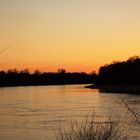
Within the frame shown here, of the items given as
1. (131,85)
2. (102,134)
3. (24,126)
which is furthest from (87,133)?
(131,85)

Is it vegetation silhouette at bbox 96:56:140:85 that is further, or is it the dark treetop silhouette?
vegetation silhouette at bbox 96:56:140:85

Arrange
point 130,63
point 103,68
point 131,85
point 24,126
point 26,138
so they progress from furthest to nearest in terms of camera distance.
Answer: point 103,68 < point 130,63 < point 131,85 < point 24,126 < point 26,138

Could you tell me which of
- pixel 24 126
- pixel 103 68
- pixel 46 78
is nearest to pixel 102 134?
pixel 24 126

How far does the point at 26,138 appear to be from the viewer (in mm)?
19219

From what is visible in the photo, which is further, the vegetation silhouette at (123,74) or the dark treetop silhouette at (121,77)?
the vegetation silhouette at (123,74)

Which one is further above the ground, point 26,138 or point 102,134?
point 102,134

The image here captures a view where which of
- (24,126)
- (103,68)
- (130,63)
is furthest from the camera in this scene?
(103,68)

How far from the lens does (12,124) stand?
25359 millimetres

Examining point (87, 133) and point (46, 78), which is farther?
point (46, 78)

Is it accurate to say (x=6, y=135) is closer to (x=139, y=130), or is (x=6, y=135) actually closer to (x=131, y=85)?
(x=139, y=130)

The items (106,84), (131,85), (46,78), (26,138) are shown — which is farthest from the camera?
(46,78)

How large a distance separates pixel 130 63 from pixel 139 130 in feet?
316

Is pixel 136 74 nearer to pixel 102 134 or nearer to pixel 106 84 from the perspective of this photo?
pixel 106 84

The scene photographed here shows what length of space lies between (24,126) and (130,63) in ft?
305
